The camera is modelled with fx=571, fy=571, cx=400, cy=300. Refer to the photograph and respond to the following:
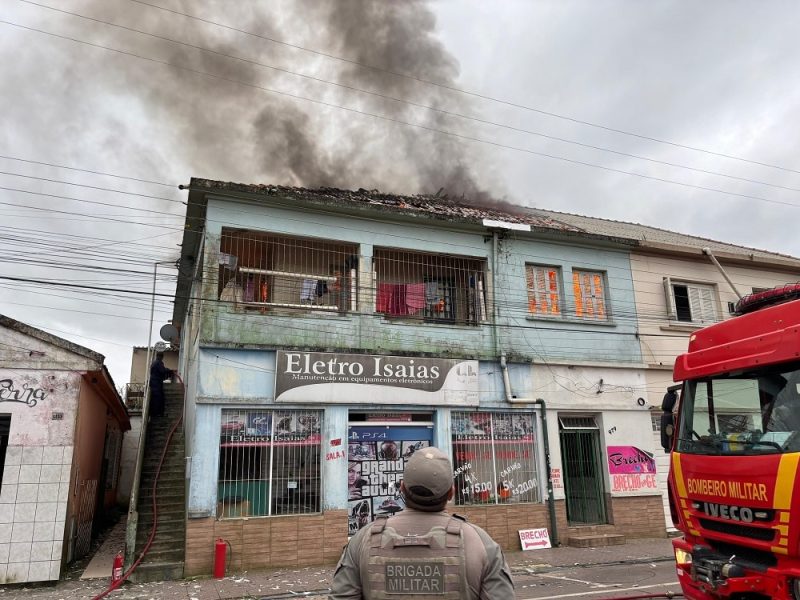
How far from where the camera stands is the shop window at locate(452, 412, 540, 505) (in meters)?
12.7

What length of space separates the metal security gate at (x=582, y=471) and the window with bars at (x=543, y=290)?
272 centimetres

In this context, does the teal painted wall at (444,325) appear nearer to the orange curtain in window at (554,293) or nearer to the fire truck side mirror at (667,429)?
the orange curtain in window at (554,293)

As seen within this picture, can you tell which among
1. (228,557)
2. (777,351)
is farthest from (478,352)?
(777,351)

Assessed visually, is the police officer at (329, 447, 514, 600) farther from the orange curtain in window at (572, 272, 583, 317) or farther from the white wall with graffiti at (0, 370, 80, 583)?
the orange curtain in window at (572, 272, 583, 317)

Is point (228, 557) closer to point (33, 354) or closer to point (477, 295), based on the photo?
point (33, 354)

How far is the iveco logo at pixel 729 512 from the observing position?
A: 5.30 metres

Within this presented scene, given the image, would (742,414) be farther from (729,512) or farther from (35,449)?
(35,449)

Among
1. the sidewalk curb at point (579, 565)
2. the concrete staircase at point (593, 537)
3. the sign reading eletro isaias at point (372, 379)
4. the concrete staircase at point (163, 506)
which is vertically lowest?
the sidewalk curb at point (579, 565)

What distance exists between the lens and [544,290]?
14547 millimetres

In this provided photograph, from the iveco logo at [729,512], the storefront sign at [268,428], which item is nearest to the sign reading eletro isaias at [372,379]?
the storefront sign at [268,428]

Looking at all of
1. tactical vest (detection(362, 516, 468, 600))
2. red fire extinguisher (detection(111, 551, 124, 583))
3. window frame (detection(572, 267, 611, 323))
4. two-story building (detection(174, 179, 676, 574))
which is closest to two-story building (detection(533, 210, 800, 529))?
two-story building (detection(174, 179, 676, 574))

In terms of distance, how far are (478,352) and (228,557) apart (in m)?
6.76

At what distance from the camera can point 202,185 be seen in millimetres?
11625

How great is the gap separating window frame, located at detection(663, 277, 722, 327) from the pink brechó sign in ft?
12.4
